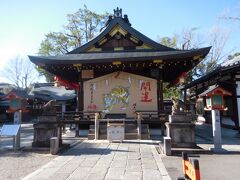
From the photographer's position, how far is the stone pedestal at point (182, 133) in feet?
31.3

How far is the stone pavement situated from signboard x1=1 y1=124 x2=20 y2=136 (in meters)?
2.35

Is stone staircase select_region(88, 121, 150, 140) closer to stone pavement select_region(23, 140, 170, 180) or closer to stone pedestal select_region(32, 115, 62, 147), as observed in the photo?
stone pavement select_region(23, 140, 170, 180)

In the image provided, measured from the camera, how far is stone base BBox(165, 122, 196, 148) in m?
9.55

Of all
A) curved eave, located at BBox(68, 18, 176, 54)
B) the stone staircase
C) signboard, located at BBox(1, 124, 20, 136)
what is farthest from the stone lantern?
signboard, located at BBox(1, 124, 20, 136)

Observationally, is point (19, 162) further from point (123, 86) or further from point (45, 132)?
point (123, 86)

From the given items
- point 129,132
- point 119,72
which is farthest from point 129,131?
point 119,72

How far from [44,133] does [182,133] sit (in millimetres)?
5499

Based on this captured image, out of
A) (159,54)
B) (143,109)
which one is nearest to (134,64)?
(159,54)

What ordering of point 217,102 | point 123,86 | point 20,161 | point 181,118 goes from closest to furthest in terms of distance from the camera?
1. point 20,161
2. point 217,102
3. point 181,118
4. point 123,86

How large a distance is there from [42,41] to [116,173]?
31.3 meters

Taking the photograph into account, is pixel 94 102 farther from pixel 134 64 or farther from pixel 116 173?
pixel 116 173

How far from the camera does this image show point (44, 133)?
10227 millimetres

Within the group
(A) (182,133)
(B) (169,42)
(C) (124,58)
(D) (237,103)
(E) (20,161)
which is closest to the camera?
(E) (20,161)

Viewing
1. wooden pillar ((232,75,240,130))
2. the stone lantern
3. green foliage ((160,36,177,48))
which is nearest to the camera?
the stone lantern
